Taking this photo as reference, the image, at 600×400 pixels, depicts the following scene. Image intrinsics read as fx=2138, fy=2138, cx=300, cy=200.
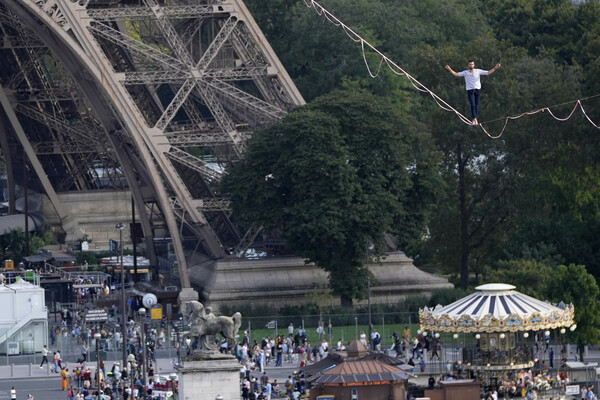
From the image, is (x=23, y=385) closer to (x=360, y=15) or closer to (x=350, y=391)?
(x=350, y=391)

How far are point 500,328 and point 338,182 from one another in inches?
637

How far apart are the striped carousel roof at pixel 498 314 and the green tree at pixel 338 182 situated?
12800 millimetres

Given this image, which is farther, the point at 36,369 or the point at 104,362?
the point at 36,369

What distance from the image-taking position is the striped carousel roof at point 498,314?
7481 cm

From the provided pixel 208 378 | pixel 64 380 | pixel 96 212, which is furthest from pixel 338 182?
pixel 96 212

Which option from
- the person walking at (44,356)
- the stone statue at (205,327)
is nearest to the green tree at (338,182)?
the person walking at (44,356)

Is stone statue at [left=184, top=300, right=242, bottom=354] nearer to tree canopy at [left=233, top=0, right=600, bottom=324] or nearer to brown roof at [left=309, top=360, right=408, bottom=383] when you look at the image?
brown roof at [left=309, top=360, right=408, bottom=383]

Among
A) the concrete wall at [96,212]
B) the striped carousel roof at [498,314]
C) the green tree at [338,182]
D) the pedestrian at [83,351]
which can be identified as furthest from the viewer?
the concrete wall at [96,212]

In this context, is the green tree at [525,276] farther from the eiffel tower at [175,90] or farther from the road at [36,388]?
the road at [36,388]

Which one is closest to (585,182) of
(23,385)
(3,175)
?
Result: (23,385)

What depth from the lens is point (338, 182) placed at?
89250 millimetres

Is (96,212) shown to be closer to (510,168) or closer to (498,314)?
(510,168)

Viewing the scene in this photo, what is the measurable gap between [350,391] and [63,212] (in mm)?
51759

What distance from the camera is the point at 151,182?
97.3 m
